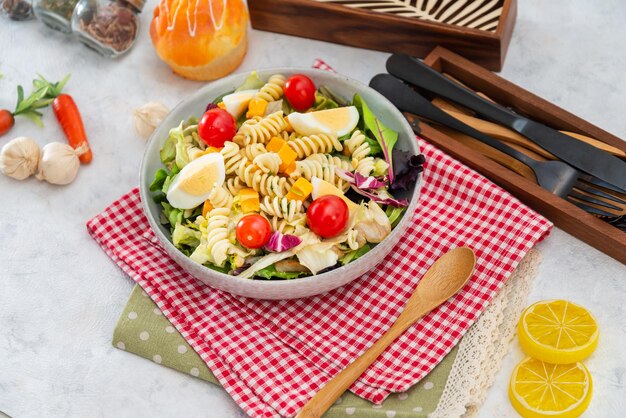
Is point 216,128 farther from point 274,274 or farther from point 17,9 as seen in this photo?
point 17,9

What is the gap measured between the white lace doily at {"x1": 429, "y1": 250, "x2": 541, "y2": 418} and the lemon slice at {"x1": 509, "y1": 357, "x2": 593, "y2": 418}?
68 mm

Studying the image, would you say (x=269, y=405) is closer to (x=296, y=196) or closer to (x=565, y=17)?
(x=296, y=196)

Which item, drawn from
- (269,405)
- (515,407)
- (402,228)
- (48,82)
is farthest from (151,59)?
(515,407)

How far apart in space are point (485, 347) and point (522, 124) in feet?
2.06

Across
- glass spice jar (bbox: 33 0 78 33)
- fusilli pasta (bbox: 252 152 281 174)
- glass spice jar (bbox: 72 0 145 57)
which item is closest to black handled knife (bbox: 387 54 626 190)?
fusilli pasta (bbox: 252 152 281 174)

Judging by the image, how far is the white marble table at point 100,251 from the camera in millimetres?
1940

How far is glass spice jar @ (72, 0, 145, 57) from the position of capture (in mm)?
2581

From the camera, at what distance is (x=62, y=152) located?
7.62ft

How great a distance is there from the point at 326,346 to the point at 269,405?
192 mm

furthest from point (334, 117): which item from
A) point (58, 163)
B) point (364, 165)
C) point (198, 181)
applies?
point (58, 163)

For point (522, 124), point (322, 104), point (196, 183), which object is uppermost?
point (522, 124)

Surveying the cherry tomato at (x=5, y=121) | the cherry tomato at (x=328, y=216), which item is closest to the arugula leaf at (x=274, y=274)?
the cherry tomato at (x=328, y=216)

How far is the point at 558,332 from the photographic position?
1.83 metres

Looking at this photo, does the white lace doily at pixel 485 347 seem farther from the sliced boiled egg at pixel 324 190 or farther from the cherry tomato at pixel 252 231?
the cherry tomato at pixel 252 231
